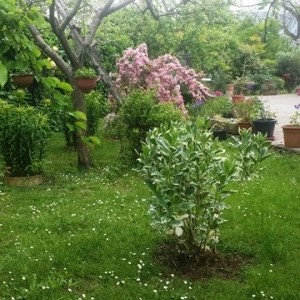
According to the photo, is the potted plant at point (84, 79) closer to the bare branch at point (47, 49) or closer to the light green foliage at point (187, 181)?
the bare branch at point (47, 49)

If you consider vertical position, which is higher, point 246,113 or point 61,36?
point 61,36

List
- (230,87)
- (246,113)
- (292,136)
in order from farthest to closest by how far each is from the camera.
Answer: (230,87) < (246,113) < (292,136)

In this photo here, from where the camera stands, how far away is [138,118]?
7445 mm

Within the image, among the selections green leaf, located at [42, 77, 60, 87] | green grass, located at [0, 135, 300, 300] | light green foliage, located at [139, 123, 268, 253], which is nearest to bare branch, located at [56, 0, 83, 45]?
green grass, located at [0, 135, 300, 300]

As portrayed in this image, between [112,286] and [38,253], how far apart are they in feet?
2.80

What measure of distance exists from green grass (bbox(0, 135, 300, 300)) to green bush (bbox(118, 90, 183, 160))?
1145mm

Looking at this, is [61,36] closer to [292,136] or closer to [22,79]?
[22,79]

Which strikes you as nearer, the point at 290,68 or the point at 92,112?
the point at 92,112

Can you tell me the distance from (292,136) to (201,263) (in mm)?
5621

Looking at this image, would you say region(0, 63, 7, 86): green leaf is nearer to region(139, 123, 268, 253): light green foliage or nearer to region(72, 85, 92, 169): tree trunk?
region(139, 123, 268, 253): light green foliage

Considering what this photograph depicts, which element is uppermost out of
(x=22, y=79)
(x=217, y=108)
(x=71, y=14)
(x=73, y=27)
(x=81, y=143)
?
(x=71, y=14)

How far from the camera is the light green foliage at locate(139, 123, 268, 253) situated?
10.9 feet

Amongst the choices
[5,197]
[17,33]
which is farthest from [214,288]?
[5,197]

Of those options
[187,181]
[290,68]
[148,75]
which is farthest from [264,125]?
[290,68]
